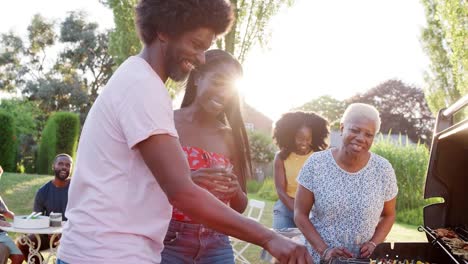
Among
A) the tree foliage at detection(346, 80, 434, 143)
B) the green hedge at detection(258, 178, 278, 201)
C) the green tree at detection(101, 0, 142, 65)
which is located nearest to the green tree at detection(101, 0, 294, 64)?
the green tree at detection(101, 0, 142, 65)

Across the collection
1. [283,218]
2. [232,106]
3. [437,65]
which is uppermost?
[437,65]

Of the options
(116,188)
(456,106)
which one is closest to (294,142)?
(456,106)

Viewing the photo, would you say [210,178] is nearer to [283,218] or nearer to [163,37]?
[163,37]

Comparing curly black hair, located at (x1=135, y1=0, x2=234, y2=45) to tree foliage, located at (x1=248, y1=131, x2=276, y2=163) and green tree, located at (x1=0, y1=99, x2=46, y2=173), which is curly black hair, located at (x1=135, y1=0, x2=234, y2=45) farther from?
green tree, located at (x1=0, y1=99, x2=46, y2=173)

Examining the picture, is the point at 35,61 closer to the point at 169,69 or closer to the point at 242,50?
the point at 242,50

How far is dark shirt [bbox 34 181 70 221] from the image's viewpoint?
8.02 metres

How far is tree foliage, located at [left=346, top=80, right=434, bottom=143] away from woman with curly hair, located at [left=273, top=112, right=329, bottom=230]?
41.2 meters

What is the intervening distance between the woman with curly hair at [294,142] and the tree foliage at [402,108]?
41198mm

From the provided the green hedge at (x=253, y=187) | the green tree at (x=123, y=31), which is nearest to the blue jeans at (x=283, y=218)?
the green tree at (x=123, y=31)

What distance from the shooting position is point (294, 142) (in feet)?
21.9

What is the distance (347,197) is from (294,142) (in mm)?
3029

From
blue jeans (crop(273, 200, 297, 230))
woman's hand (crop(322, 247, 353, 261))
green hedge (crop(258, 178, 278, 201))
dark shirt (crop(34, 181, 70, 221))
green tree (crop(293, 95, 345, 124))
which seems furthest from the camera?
green tree (crop(293, 95, 345, 124))

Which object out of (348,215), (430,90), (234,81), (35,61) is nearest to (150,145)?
(234,81)

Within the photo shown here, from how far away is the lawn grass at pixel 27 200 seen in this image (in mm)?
13622
